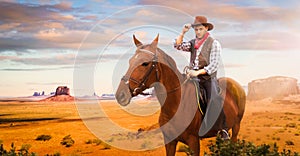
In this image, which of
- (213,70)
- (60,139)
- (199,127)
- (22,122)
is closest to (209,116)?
(199,127)

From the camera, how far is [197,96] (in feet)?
23.6

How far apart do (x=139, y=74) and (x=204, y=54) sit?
57.3 inches

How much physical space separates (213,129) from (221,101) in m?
0.56

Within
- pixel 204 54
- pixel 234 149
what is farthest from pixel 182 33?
pixel 234 149

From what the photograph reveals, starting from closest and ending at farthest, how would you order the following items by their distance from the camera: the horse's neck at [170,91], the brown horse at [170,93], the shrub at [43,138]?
1. the brown horse at [170,93]
2. the horse's neck at [170,91]
3. the shrub at [43,138]

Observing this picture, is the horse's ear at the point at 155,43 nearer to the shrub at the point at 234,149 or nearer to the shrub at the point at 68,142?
the shrub at the point at 234,149

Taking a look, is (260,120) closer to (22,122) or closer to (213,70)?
(22,122)

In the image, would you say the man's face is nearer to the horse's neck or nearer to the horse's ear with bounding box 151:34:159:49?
the horse's neck

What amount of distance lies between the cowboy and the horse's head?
0.83 metres

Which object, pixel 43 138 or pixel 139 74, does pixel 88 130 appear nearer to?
pixel 139 74

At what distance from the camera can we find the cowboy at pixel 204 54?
7234mm

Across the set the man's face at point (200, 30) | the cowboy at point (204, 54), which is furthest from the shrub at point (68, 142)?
the man's face at point (200, 30)

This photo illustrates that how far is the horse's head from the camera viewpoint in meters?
6.38

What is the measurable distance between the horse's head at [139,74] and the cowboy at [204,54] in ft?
2.72
